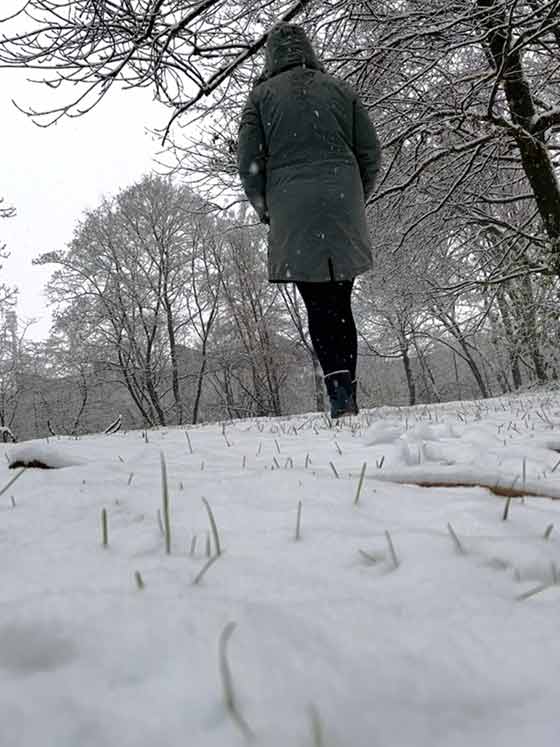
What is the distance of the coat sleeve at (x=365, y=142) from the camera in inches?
131

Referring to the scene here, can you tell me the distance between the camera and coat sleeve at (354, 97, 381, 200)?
3316 millimetres

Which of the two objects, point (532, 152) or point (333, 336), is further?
point (532, 152)

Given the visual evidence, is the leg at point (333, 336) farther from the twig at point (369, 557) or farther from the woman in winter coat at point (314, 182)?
the twig at point (369, 557)

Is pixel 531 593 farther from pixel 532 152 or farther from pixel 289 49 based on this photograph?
pixel 532 152

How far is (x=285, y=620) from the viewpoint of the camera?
1.66 feet

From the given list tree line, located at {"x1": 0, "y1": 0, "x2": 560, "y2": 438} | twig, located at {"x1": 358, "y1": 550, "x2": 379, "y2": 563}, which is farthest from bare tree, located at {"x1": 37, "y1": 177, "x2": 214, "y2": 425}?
twig, located at {"x1": 358, "y1": 550, "x2": 379, "y2": 563}

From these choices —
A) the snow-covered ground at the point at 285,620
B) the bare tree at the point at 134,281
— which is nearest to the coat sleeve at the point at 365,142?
the snow-covered ground at the point at 285,620

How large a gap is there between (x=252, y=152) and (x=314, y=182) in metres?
0.50

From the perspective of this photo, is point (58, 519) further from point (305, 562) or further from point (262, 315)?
point (262, 315)

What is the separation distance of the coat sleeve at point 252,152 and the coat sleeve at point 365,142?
2.21 ft

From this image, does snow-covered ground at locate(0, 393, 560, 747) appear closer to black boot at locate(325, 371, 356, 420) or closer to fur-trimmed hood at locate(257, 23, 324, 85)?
black boot at locate(325, 371, 356, 420)

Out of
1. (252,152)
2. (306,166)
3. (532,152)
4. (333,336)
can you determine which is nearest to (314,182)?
(306,166)

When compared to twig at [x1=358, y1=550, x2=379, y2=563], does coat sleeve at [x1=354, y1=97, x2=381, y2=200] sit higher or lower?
higher

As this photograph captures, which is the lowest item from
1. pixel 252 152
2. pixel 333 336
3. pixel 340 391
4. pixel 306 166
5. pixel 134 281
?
pixel 340 391
